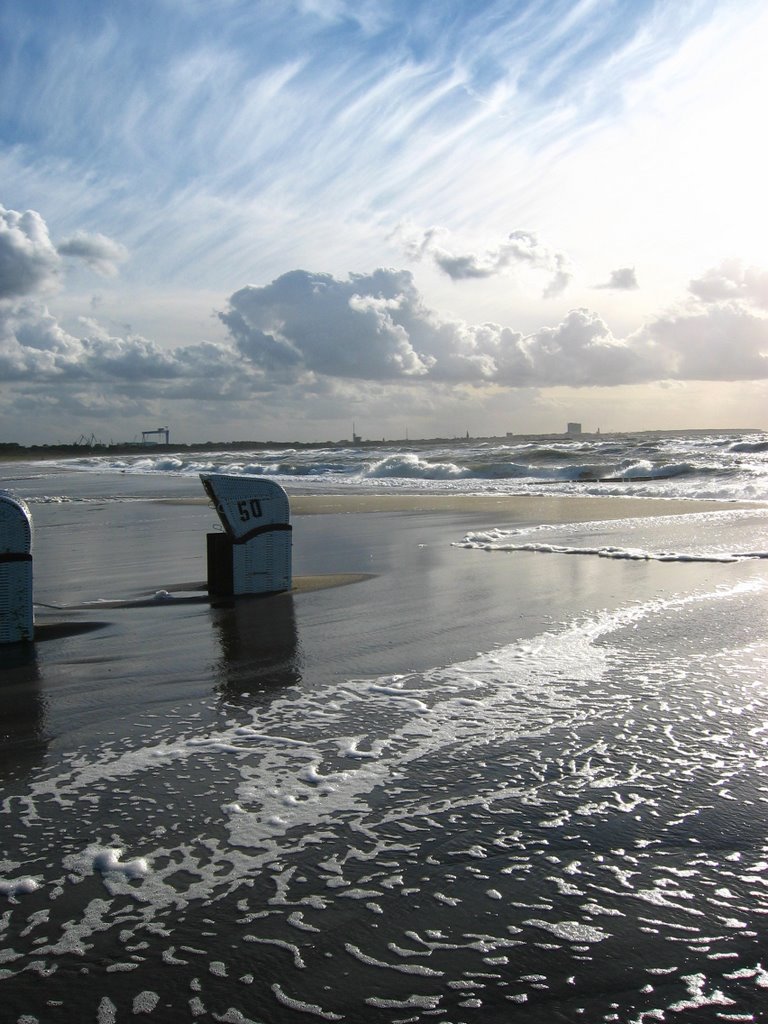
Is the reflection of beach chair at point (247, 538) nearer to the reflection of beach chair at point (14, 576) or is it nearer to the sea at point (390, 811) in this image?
the sea at point (390, 811)

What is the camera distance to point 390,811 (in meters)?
3.58

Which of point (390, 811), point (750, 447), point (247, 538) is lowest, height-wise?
point (390, 811)

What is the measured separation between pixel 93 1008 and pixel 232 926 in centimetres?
50

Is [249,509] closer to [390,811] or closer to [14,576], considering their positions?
[14,576]

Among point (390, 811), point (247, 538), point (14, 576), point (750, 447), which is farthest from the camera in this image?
point (750, 447)

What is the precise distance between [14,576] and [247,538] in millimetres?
2606

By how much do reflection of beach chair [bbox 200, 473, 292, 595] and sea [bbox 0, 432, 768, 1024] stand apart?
0.58 metres

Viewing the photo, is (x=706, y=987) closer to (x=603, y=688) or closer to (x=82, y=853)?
(x=82, y=853)

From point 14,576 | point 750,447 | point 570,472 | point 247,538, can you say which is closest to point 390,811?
point 14,576

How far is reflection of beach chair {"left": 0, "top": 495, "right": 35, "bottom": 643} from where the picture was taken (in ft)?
22.5

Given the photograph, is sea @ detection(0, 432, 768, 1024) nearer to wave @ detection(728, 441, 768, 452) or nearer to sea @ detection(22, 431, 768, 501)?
sea @ detection(22, 431, 768, 501)

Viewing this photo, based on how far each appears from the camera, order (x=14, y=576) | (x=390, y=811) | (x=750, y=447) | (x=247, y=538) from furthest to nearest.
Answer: (x=750, y=447) < (x=247, y=538) < (x=14, y=576) < (x=390, y=811)

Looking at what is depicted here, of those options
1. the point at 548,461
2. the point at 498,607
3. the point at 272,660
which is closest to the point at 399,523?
the point at 498,607

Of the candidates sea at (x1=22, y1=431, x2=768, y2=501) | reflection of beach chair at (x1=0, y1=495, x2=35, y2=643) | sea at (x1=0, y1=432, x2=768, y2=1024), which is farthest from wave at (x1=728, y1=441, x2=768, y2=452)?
reflection of beach chair at (x1=0, y1=495, x2=35, y2=643)
